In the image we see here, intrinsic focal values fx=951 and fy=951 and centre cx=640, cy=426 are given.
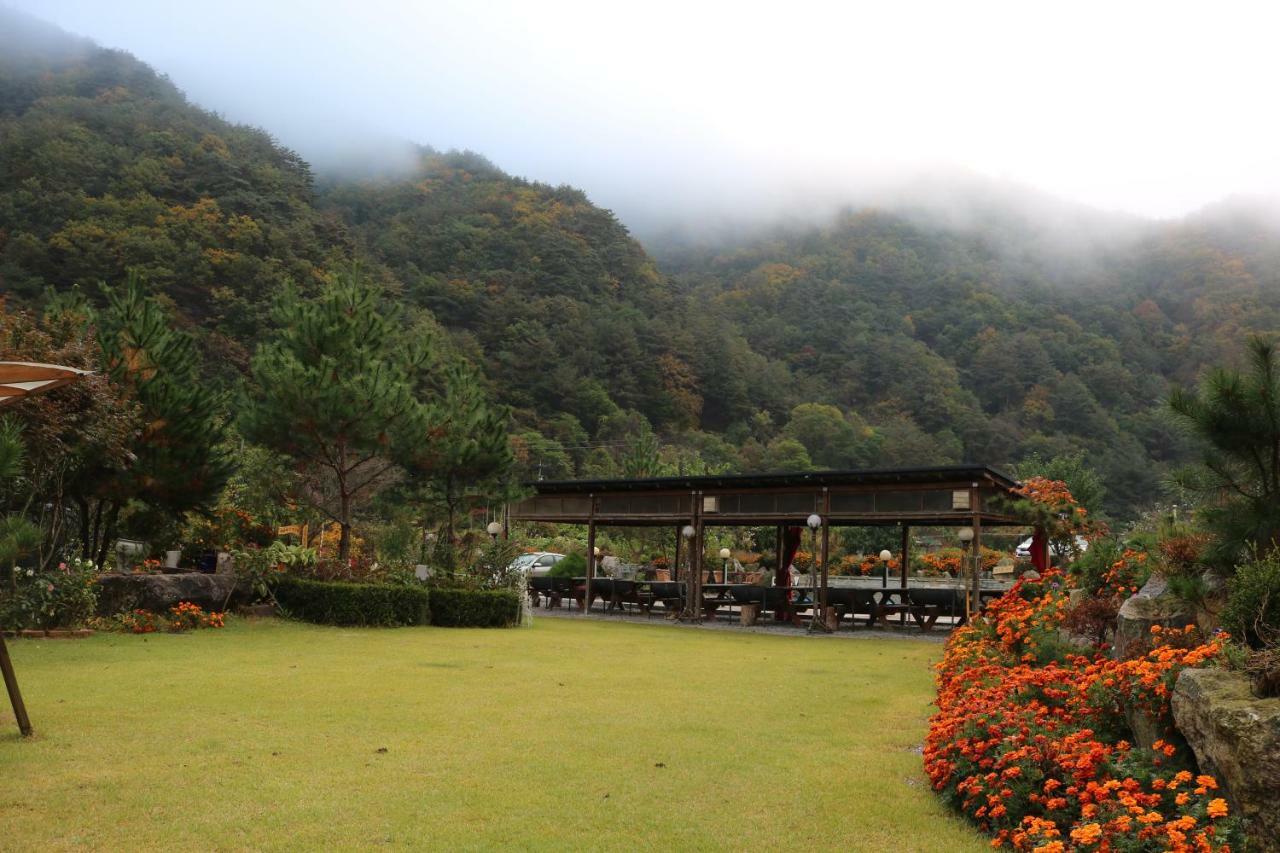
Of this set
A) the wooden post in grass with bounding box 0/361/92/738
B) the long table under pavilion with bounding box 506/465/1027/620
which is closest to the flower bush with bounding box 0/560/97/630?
the wooden post in grass with bounding box 0/361/92/738

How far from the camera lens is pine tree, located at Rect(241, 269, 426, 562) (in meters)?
14.6

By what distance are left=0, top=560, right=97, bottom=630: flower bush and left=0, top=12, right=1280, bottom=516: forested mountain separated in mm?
22032

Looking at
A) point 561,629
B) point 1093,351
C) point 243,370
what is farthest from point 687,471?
point 1093,351

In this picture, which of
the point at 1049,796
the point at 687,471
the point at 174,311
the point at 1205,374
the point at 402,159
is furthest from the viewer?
the point at 402,159

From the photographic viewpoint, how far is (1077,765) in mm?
4125

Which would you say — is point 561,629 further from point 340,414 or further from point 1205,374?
point 1205,374

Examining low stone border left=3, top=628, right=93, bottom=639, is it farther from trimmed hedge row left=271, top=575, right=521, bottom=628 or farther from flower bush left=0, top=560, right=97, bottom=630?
trimmed hedge row left=271, top=575, right=521, bottom=628

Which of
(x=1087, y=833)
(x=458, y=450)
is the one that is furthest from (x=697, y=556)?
(x=1087, y=833)

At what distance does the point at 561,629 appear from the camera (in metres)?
16.0

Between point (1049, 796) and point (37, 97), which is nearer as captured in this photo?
point (1049, 796)

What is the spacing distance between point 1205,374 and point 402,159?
232ft

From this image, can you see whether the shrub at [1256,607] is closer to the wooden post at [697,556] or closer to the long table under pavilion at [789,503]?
the long table under pavilion at [789,503]

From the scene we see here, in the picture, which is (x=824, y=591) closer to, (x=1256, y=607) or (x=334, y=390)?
(x=334, y=390)

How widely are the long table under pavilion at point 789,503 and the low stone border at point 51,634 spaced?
32.2 ft
